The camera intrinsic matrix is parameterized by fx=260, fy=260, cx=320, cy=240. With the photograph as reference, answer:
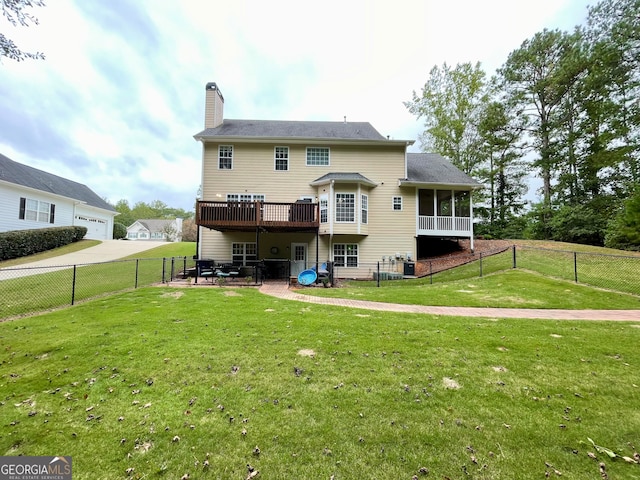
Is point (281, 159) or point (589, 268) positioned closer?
point (589, 268)

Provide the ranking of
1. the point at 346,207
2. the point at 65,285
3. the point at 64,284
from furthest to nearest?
the point at 346,207 < the point at 64,284 < the point at 65,285

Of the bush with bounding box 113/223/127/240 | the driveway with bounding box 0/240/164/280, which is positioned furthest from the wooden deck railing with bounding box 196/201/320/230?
the bush with bounding box 113/223/127/240

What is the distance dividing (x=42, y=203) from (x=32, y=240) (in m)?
4.33

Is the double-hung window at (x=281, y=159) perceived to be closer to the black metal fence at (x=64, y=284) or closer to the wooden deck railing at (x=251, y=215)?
the wooden deck railing at (x=251, y=215)

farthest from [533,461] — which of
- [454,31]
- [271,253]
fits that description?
[454,31]

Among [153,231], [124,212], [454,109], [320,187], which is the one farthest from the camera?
[124,212]

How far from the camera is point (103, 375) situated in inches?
140

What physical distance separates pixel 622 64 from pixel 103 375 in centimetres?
3152

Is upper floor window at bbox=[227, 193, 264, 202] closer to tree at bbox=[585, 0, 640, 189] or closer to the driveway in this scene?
the driveway

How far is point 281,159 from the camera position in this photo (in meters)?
15.8

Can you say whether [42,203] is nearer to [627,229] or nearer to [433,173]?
[433,173]

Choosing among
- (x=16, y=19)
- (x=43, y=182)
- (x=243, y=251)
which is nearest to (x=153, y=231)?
(x=43, y=182)

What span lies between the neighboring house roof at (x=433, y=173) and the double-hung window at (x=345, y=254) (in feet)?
16.3

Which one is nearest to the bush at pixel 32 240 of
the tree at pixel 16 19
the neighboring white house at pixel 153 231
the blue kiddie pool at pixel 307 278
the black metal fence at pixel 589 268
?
the tree at pixel 16 19
